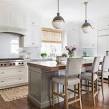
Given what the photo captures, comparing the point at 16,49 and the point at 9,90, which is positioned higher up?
the point at 16,49

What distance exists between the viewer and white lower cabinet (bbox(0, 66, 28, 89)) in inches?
180

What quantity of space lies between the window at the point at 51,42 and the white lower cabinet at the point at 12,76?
73.2 inches

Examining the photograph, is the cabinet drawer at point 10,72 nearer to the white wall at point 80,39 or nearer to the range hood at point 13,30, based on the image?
the range hood at point 13,30

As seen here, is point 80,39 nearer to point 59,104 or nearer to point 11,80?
point 11,80

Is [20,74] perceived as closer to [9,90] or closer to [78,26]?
[9,90]

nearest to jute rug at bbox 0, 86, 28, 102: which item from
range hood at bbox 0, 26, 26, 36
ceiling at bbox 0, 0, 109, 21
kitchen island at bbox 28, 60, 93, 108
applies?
kitchen island at bbox 28, 60, 93, 108

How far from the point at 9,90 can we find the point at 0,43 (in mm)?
1789

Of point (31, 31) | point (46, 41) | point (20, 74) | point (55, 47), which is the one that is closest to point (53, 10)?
point (31, 31)

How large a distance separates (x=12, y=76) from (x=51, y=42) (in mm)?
2743

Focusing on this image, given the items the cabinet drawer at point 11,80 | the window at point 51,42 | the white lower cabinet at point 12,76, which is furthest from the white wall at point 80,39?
the cabinet drawer at point 11,80

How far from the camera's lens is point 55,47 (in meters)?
7.06

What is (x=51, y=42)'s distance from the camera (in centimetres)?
682

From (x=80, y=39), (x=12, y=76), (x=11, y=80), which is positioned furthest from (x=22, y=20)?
(x=80, y=39)

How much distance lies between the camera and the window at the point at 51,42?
259 inches
